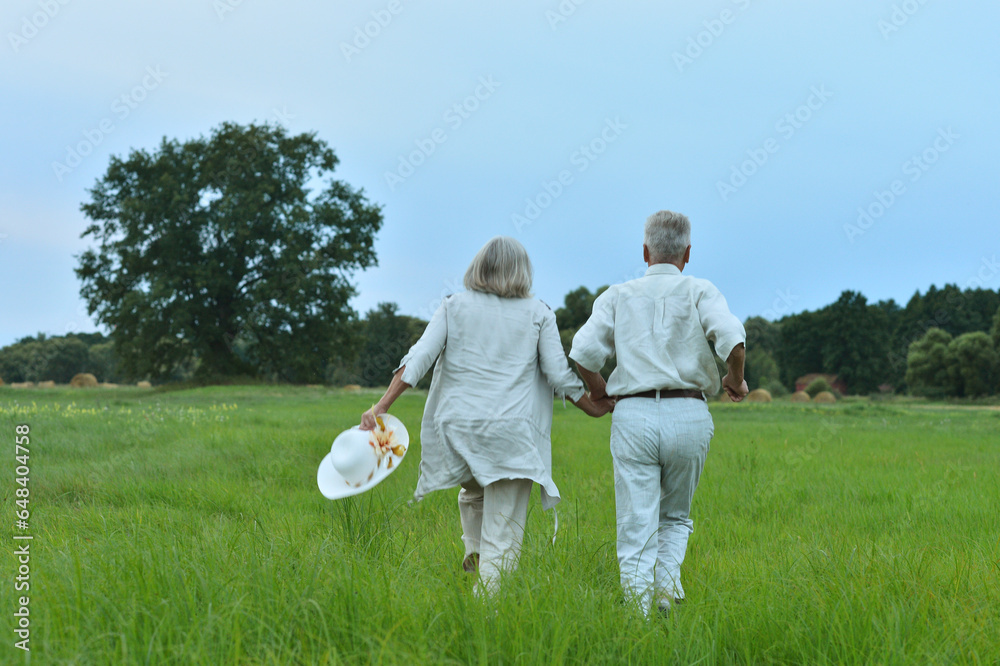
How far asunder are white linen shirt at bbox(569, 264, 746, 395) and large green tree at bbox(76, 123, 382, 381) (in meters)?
34.3

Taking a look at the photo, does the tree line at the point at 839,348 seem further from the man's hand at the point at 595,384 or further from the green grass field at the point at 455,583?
the man's hand at the point at 595,384

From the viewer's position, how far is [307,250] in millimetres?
38188

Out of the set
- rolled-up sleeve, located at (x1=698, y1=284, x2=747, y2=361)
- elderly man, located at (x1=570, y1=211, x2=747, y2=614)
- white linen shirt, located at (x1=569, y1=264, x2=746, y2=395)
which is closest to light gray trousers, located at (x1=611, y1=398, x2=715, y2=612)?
elderly man, located at (x1=570, y1=211, x2=747, y2=614)

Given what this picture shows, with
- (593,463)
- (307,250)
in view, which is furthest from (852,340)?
(593,463)

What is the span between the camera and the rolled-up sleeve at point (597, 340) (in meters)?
3.94

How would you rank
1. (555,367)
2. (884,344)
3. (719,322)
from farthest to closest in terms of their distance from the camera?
(884,344)
(555,367)
(719,322)

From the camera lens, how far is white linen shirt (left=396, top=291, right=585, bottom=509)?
157 inches

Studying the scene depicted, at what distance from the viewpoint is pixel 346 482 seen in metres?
3.96

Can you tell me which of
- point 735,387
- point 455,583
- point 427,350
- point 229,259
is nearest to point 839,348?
point 229,259

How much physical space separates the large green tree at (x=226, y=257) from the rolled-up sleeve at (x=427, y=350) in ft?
111

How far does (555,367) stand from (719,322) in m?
0.94

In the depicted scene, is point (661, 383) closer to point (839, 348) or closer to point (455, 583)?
point (455, 583)

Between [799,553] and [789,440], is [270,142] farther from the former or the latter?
[799,553]

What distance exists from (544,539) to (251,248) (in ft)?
123
